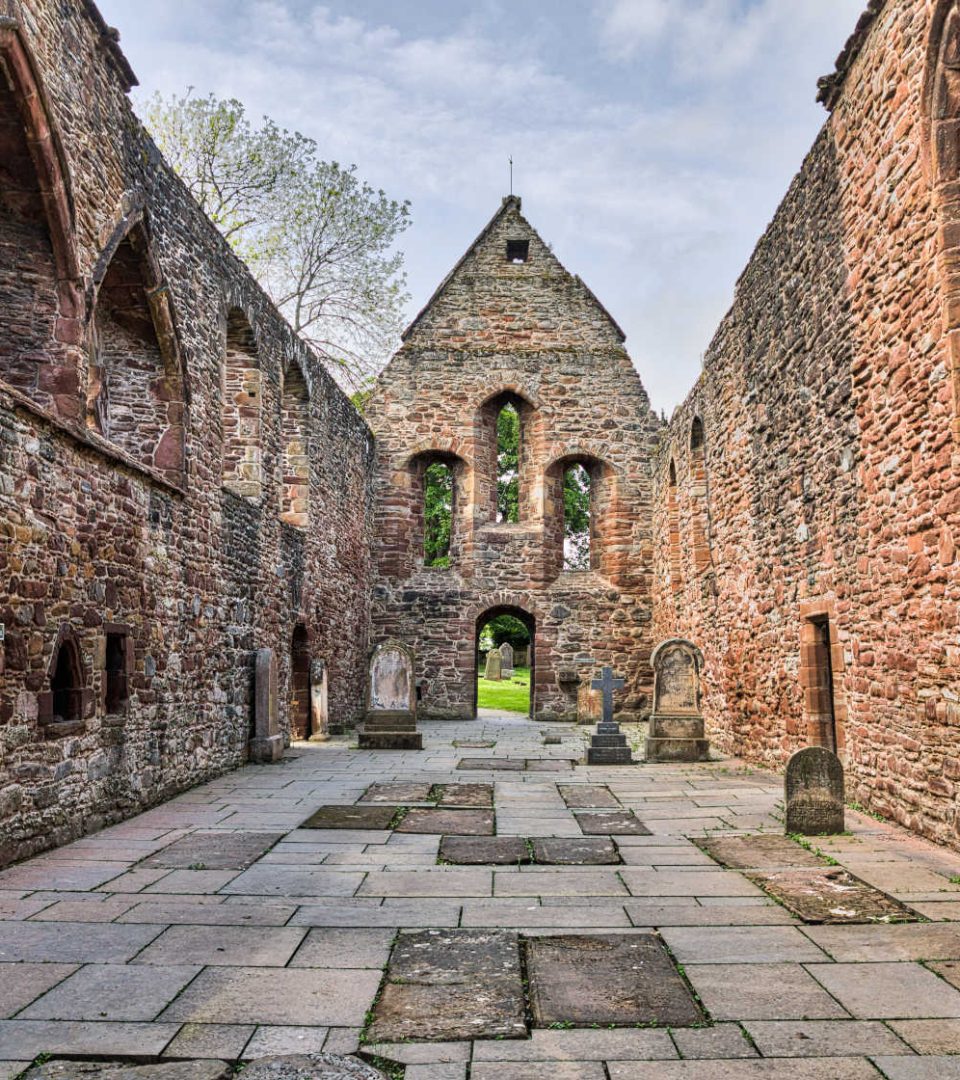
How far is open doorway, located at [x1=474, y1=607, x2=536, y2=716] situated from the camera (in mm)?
20062

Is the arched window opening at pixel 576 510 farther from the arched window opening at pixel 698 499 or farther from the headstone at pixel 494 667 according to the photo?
the arched window opening at pixel 698 499

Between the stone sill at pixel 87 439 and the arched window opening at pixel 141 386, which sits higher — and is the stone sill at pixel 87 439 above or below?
below

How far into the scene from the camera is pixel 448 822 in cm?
705

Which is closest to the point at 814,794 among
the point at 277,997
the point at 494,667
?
the point at 277,997

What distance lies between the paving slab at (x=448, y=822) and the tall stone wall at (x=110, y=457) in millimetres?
2284

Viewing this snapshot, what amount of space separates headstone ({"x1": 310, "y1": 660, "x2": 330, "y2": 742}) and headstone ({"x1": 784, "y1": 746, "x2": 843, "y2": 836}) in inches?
341

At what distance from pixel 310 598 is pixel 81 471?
7233 mm

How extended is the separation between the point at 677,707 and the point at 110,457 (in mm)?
7397

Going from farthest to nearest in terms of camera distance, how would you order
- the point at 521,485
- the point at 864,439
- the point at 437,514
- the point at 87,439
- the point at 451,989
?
the point at 437,514
the point at 521,485
the point at 864,439
the point at 87,439
the point at 451,989

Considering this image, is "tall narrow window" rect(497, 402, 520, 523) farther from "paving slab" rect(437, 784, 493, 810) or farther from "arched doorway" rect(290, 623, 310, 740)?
"paving slab" rect(437, 784, 493, 810)

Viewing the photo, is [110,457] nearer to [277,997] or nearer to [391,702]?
[277,997]

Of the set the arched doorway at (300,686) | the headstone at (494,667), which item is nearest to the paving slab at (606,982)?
the arched doorway at (300,686)

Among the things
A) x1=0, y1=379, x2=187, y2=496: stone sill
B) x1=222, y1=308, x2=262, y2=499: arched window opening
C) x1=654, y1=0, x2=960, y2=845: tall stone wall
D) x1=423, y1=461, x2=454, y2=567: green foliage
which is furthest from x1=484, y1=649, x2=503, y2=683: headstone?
x1=0, y1=379, x2=187, y2=496: stone sill

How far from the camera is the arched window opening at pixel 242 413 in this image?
11.2 meters
